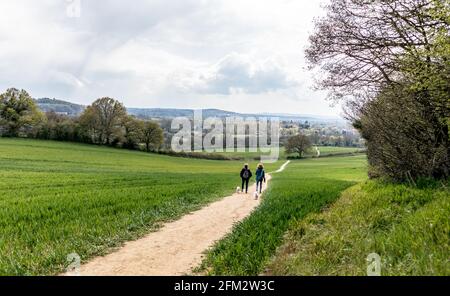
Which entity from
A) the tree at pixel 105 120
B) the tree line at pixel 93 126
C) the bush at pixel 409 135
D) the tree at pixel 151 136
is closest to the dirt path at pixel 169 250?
the bush at pixel 409 135

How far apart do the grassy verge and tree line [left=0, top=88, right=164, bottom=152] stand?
83.3m

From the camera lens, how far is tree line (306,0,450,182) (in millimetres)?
11094

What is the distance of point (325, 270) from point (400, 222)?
2803 mm

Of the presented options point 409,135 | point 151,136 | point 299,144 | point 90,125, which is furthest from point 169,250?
point 299,144

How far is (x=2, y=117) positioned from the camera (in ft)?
258

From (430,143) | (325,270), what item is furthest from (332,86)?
(325,270)

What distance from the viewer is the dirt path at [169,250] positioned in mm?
7316

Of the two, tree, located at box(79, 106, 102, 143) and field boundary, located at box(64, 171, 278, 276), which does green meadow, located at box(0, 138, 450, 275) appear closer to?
field boundary, located at box(64, 171, 278, 276)

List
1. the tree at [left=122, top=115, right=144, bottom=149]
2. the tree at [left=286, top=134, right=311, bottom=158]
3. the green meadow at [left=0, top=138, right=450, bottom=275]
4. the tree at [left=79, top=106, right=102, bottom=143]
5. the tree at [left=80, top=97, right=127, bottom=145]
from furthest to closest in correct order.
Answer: the tree at [left=286, top=134, right=311, bottom=158]
the tree at [left=122, top=115, right=144, bottom=149]
the tree at [left=80, top=97, right=127, bottom=145]
the tree at [left=79, top=106, right=102, bottom=143]
the green meadow at [left=0, top=138, right=450, bottom=275]

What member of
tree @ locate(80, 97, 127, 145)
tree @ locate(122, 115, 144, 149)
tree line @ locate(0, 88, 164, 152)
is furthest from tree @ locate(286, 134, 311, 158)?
tree @ locate(80, 97, 127, 145)

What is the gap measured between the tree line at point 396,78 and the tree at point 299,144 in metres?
93.8

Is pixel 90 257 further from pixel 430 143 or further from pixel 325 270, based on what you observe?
pixel 430 143

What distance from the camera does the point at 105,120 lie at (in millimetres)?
88750

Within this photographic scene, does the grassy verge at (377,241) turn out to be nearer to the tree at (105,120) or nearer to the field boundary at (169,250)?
the field boundary at (169,250)
